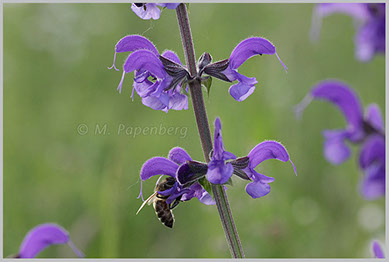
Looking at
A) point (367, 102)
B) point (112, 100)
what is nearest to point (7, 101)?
point (112, 100)

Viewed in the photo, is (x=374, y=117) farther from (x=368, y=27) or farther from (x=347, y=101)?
(x=368, y=27)

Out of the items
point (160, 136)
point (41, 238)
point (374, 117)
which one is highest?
point (160, 136)

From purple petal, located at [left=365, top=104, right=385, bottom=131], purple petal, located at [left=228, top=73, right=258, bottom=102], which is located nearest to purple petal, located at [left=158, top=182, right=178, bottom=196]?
purple petal, located at [left=228, top=73, right=258, bottom=102]

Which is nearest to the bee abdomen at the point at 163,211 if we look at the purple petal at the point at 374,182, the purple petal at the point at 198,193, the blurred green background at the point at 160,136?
the purple petal at the point at 198,193

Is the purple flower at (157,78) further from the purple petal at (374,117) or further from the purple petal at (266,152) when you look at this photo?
the purple petal at (374,117)

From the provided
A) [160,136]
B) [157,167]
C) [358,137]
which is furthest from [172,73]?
[160,136]
